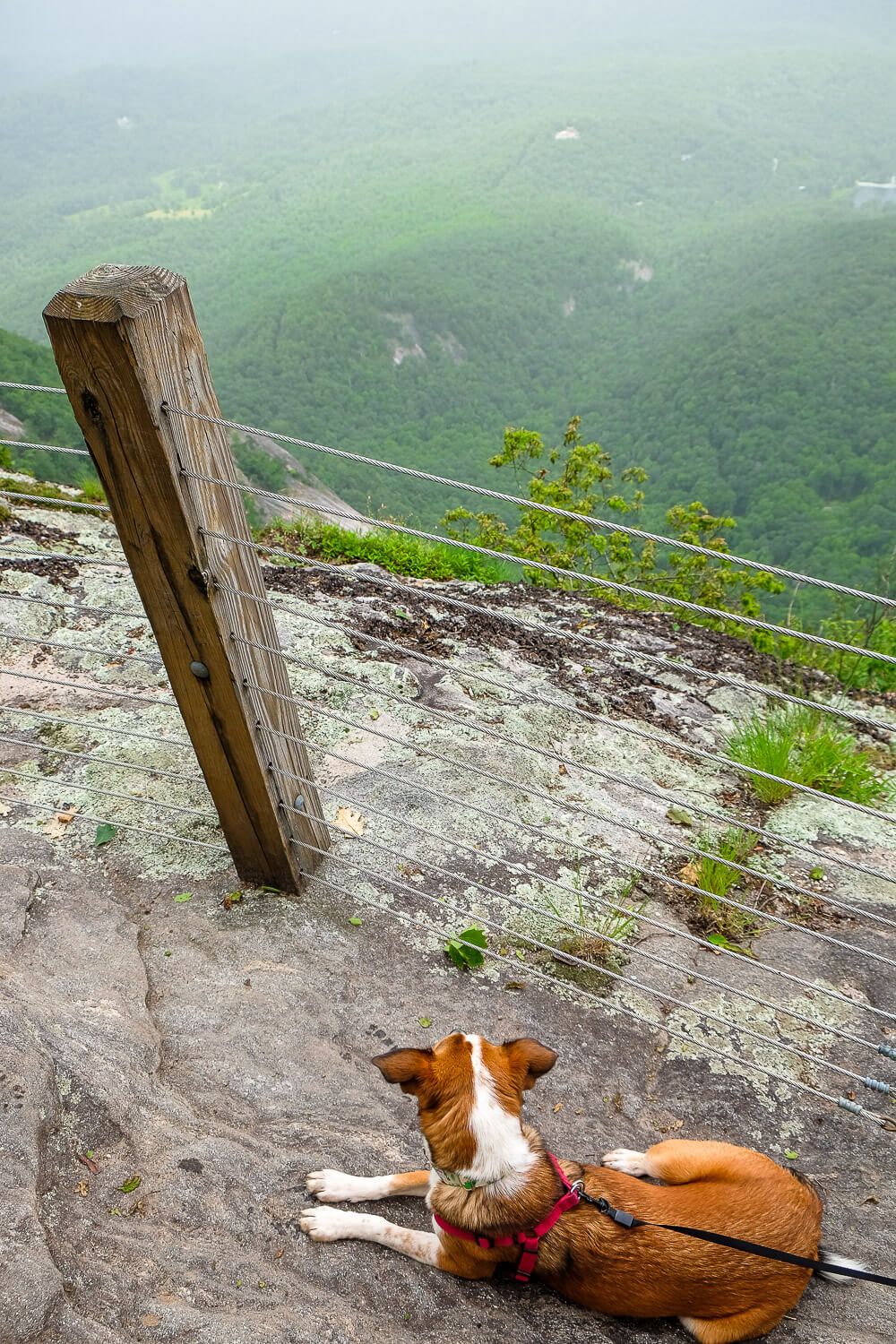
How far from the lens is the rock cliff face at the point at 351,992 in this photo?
202 cm

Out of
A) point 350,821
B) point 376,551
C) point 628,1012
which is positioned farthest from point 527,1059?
point 376,551

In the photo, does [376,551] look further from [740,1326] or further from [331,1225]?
[740,1326]

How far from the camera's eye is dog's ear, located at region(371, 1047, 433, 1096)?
6.48 feet

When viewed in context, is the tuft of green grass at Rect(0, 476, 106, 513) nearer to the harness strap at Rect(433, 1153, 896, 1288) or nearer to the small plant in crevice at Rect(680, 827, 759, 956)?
the small plant in crevice at Rect(680, 827, 759, 956)

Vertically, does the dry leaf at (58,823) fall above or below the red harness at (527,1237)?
above

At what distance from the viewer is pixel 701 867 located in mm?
3348

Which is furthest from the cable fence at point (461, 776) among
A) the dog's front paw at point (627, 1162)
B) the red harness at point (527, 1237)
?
the red harness at point (527, 1237)

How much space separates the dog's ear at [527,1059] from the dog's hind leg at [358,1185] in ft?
1.39

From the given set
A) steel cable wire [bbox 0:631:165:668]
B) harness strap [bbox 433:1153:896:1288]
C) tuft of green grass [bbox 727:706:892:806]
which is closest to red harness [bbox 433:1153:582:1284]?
harness strap [bbox 433:1153:896:1288]

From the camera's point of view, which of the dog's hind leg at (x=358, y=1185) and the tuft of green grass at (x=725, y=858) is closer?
the dog's hind leg at (x=358, y=1185)

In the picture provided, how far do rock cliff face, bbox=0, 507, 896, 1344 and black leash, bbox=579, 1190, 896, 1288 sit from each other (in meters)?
0.22

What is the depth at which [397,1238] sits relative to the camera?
212 cm

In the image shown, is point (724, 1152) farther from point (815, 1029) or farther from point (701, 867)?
point (701, 867)

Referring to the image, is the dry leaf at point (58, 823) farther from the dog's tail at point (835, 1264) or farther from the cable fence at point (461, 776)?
the dog's tail at point (835, 1264)
